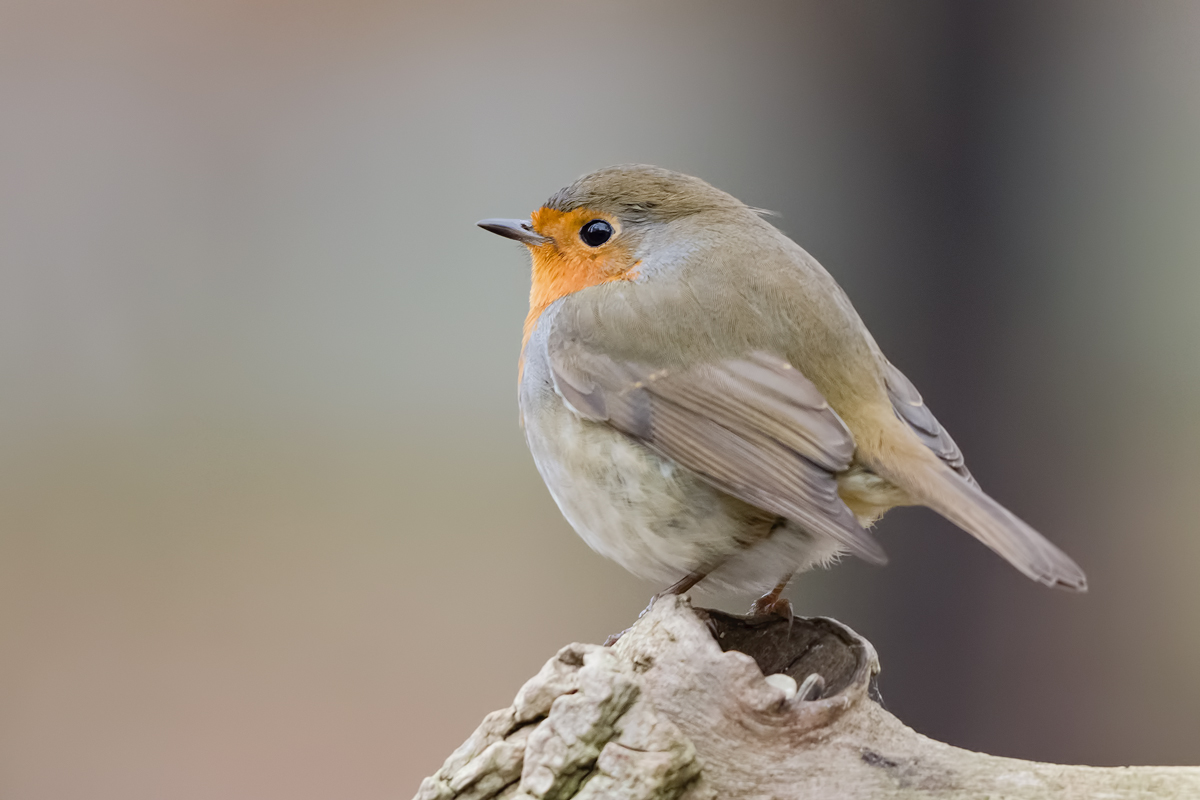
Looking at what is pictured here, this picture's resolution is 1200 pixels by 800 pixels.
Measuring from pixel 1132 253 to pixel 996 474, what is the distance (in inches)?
34.2

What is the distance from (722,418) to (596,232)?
54 cm

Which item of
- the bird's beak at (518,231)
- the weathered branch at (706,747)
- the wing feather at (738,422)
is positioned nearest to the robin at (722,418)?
the wing feather at (738,422)

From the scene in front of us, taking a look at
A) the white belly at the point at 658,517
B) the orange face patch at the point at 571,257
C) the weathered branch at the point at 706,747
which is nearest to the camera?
the weathered branch at the point at 706,747

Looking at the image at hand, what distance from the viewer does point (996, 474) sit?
10.2 ft

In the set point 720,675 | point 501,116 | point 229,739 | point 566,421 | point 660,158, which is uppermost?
point 501,116

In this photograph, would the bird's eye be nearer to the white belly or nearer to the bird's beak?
the bird's beak

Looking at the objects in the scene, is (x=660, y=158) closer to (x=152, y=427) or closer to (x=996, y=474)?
(x=996, y=474)

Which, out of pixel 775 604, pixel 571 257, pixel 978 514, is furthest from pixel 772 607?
pixel 571 257

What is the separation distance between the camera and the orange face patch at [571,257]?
2182 mm

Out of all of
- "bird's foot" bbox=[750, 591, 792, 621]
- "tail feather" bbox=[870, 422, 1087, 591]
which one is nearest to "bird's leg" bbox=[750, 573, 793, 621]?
"bird's foot" bbox=[750, 591, 792, 621]

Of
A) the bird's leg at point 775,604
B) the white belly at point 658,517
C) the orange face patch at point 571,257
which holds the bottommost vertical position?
the bird's leg at point 775,604

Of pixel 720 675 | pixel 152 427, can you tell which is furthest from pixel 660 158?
pixel 720 675

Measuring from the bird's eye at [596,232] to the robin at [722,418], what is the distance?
44 mm

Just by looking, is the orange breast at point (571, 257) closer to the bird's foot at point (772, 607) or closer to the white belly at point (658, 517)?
the white belly at point (658, 517)
